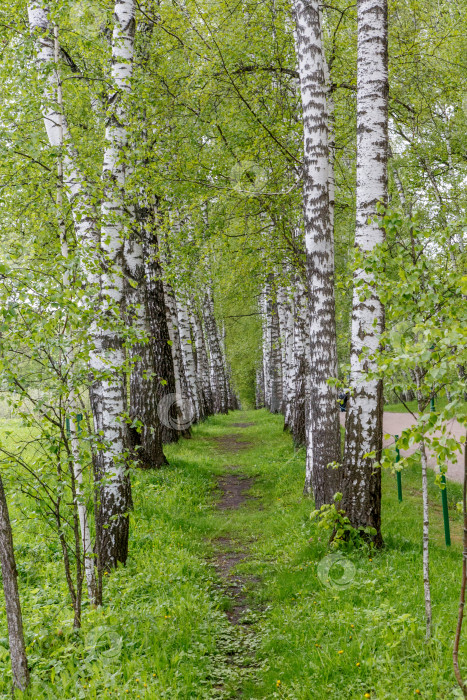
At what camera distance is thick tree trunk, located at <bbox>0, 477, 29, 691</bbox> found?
361 cm

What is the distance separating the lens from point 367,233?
5488 millimetres

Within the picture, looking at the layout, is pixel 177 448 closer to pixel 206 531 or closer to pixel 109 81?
pixel 206 531

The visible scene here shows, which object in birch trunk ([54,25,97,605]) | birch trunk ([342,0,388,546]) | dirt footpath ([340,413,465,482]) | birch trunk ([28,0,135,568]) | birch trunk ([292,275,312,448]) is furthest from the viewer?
birch trunk ([292,275,312,448])

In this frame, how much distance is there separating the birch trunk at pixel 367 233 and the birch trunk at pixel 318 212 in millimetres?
1347

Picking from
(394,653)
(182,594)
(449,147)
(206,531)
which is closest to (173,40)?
(449,147)

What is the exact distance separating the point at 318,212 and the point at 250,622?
5.05 metres

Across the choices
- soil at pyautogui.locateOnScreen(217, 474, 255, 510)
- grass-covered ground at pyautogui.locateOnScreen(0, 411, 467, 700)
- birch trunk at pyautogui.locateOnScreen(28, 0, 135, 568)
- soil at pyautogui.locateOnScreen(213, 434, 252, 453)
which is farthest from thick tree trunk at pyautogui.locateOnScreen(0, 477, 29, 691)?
soil at pyautogui.locateOnScreen(213, 434, 252, 453)

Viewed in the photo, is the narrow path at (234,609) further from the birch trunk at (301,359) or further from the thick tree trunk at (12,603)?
the birch trunk at (301,359)

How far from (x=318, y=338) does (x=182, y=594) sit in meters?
3.72

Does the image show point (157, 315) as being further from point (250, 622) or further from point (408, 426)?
point (250, 622)

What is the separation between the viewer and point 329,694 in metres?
3.56

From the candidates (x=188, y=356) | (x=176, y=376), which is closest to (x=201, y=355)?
(x=188, y=356)

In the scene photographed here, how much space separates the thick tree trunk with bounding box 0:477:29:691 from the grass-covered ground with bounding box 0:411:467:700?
0.43 feet

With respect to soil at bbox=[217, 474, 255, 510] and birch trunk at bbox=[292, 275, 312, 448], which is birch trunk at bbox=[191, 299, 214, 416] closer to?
birch trunk at bbox=[292, 275, 312, 448]
